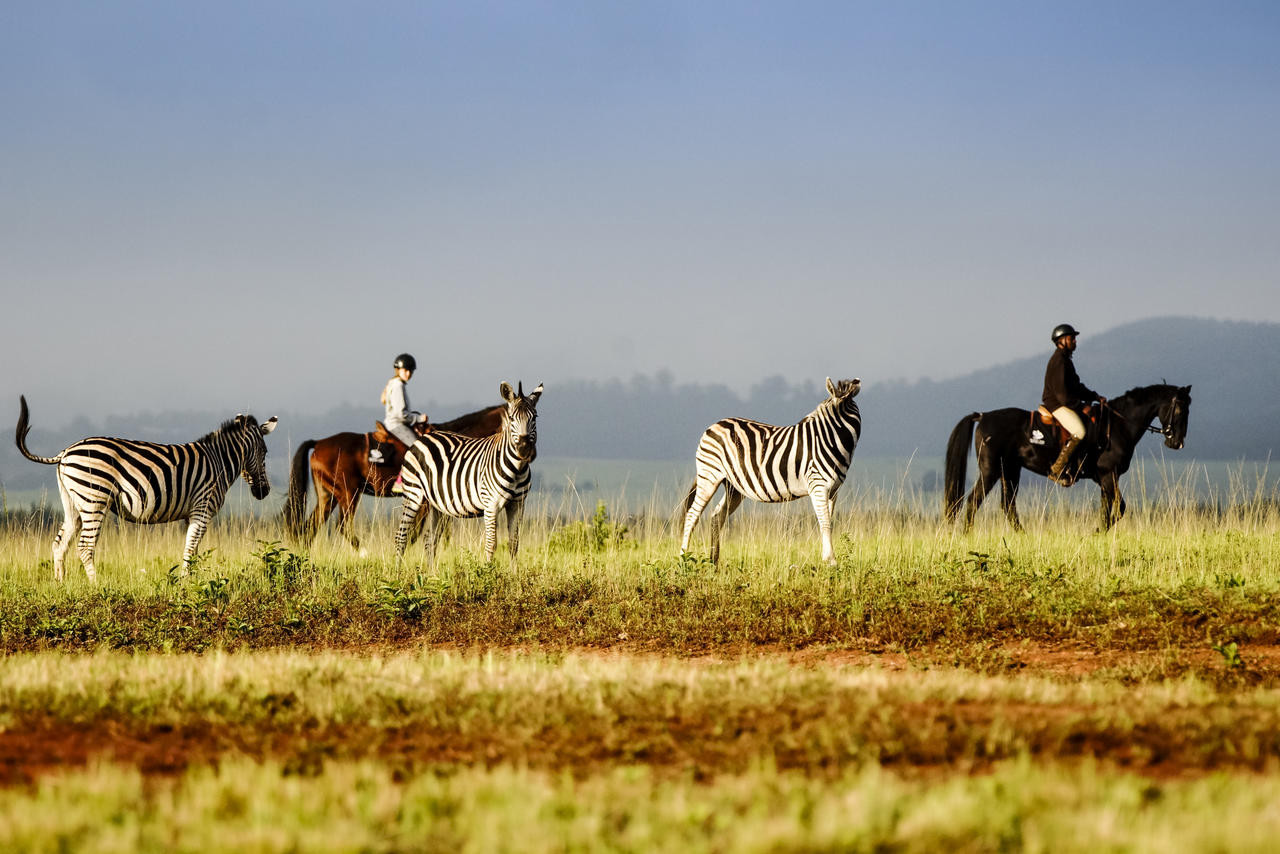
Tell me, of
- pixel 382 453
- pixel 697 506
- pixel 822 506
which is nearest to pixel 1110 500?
pixel 822 506

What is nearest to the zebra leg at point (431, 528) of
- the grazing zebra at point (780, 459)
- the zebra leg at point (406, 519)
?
the zebra leg at point (406, 519)

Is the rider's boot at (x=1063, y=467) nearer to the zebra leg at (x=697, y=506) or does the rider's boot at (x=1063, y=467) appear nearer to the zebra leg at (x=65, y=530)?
the zebra leg at (x=697, y=506)

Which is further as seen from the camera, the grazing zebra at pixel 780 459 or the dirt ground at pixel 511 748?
the grazing zebra at pixel 780 459

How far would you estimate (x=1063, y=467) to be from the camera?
1888cm

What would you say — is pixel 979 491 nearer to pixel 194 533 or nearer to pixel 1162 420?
pixel 1162 420

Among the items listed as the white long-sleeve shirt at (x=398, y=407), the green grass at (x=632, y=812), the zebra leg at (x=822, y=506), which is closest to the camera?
the green grass at (x=632, y=812)

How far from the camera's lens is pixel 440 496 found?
614 inches

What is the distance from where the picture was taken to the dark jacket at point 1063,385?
18.4 metres

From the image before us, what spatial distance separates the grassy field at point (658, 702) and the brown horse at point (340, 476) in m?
3.47

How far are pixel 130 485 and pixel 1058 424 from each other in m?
13.0

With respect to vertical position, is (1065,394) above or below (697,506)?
above

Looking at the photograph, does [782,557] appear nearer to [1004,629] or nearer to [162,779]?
[1004,629]

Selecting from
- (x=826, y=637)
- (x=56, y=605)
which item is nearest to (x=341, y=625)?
(x=56, y=605)

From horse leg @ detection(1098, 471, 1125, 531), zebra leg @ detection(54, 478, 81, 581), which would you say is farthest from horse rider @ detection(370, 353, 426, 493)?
horse leg @ detection(1098, 471, 1125, 531)
